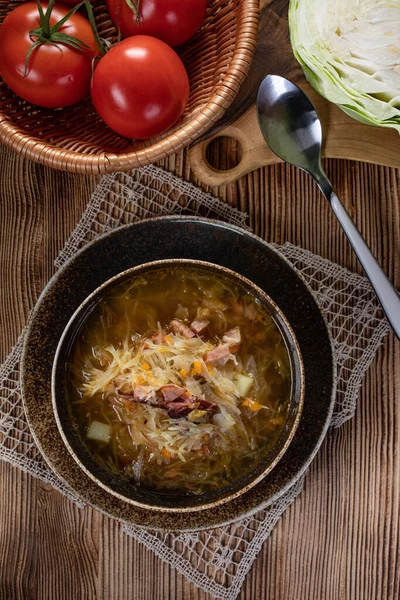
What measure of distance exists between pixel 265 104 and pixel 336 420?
1.03 m

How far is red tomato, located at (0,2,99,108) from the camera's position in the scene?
1.72 m

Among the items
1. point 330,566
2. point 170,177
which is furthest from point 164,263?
point 330,566

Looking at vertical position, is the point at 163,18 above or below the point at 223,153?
above

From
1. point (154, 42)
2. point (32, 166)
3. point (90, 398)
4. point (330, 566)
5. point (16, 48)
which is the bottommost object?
point (330, 566)

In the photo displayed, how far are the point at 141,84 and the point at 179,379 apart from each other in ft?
2.74

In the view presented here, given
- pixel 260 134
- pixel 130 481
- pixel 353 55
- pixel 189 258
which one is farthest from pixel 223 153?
pixel 130 481

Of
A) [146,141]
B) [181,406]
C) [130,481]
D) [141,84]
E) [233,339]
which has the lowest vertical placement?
[130,481]

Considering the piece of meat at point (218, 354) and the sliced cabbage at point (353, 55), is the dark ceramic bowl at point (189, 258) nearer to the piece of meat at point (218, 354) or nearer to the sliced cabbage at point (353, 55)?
the piece of meat at point (218, 354)

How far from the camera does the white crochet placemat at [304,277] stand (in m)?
2.05

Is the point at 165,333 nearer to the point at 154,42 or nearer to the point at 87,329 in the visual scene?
the point at 87,329

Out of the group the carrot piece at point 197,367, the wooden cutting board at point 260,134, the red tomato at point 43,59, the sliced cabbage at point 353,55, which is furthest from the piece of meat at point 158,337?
the sliced cabbage at point 353,55

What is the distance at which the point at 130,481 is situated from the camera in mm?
1881

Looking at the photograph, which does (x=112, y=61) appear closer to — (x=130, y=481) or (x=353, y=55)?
(x=353, y=55)

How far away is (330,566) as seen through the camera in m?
2.13
